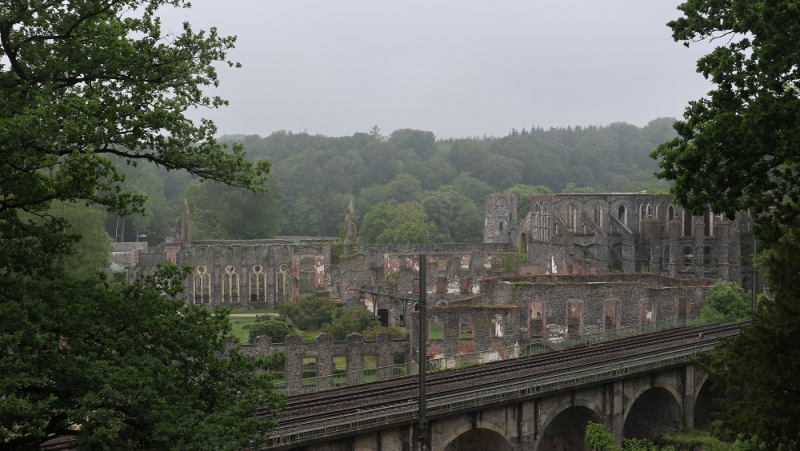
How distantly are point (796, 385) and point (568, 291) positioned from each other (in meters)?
25.3

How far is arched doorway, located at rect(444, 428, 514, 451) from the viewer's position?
83.7 ft

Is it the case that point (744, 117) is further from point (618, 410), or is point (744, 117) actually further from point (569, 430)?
point (569, 430)

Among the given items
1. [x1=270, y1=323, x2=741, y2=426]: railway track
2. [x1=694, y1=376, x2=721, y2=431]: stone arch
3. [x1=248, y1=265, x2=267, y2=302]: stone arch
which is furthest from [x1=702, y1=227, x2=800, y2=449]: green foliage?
[x1=248, y1=265, x2=267, y2=302]: stone arch

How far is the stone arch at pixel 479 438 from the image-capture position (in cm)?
2342

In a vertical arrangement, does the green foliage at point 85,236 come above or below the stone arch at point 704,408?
above

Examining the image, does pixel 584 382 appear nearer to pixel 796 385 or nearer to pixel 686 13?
pixel 796 385

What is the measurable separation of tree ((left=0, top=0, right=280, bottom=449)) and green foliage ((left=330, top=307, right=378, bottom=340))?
26.4m

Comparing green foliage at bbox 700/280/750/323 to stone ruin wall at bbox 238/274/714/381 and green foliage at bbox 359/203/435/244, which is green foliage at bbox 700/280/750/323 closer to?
stone ruin wall at bbox 238/274/714/381

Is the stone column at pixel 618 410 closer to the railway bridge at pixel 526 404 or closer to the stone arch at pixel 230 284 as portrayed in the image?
the railway bridge at pixel 526 404

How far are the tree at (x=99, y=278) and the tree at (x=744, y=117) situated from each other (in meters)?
8.43

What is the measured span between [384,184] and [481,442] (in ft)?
358

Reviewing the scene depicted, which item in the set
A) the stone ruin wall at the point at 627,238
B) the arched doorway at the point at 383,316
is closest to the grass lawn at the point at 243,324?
the arched doorway at the point at 383,316

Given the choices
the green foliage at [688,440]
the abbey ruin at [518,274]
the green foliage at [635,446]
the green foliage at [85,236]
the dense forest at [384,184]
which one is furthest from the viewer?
the dense forest at [384,184]

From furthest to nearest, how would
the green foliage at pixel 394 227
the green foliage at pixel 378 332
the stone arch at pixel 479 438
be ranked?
the green foliage at pixel 394 227
the green foliage at pixel 378 332
the stone arch at pixel 479 438
